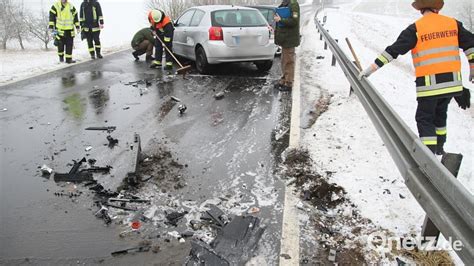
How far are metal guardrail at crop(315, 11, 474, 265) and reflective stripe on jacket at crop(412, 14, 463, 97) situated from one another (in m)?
0.56

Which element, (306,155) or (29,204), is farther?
(306,155)

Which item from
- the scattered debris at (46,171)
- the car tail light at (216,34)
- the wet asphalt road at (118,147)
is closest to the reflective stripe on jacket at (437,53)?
the wet asphalt road at (118,147)

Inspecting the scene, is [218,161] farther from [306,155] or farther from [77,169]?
[77,169]

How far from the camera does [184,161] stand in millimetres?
4691

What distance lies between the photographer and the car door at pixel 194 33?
9.54 metres

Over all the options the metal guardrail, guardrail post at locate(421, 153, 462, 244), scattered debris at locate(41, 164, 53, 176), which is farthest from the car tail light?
guardrail post at locate(421, 153, 462, 244)

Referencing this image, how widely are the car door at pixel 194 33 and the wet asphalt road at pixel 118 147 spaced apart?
3.46 feet

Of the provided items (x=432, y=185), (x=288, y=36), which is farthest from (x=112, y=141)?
(x=288, y=36)

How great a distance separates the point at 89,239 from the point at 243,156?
221cm

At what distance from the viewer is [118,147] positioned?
16.7 feet

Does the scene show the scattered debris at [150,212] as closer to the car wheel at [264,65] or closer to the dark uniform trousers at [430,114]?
the dark uniform trousers at [430,114]

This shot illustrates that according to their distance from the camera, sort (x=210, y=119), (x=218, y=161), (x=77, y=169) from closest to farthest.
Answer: (x=77, y=169)
(x=218, y=161)
(x=210, y=119)

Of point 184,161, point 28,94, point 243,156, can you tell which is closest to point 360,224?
point 243,156

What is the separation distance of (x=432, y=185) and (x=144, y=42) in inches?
408
